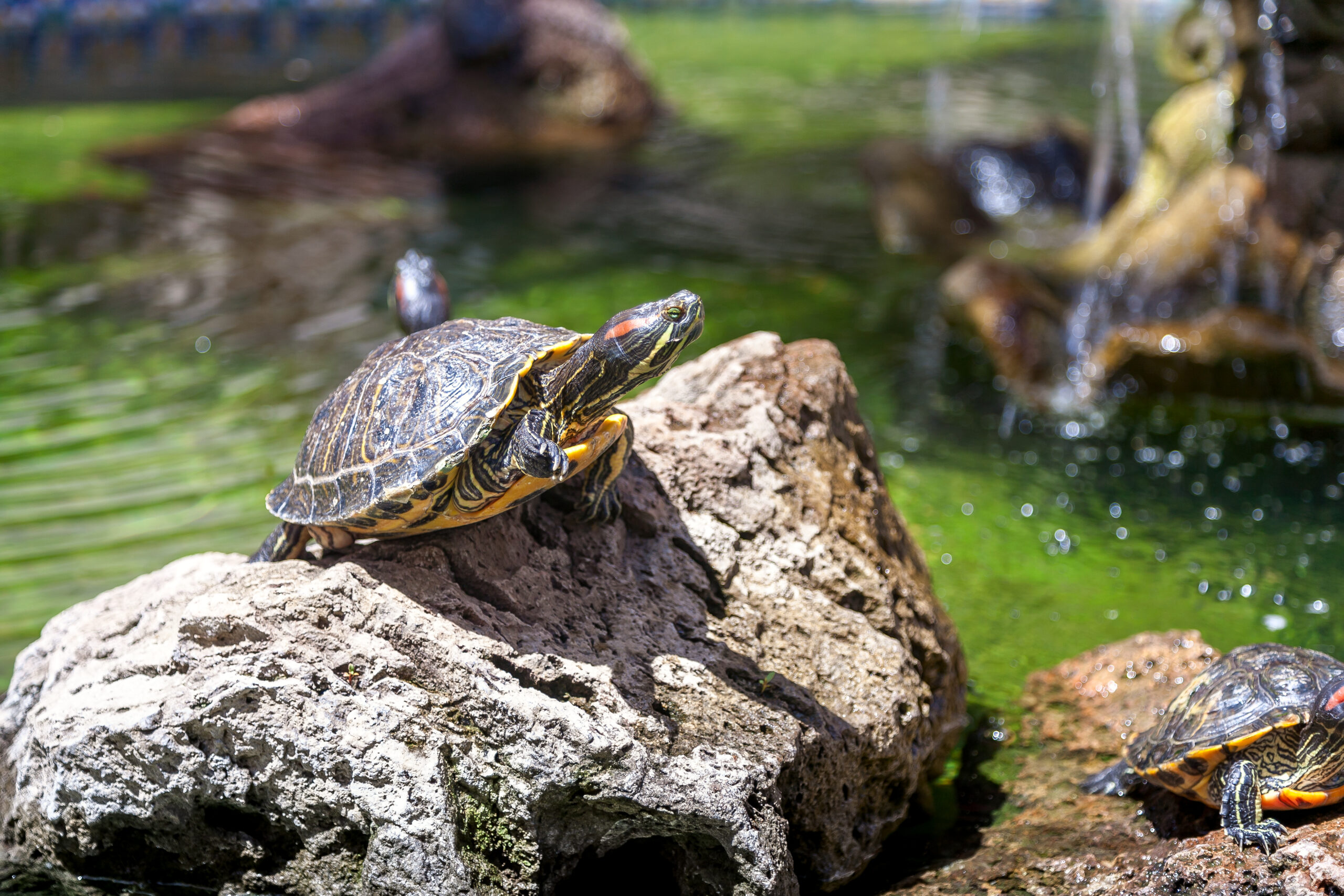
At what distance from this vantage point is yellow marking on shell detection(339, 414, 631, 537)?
8.83 ft

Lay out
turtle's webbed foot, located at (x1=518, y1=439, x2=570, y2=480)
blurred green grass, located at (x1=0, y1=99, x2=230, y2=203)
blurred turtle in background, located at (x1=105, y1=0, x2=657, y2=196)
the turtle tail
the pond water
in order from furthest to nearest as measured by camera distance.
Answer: blurred turtle in background, located at (x1=105, y1=0, x2=657, y2=196)
blurred green grass, located at (x1=0, y1=99, x2=230, y2=203)
the pond water
the turtle tail
turtle's webbed foot, located at (x1=518, y1=439, x2=570, y2=480)

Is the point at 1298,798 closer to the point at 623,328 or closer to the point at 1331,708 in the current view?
the point at 1331,708

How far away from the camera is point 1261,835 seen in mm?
2689

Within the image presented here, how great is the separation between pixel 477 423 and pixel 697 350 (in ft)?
15.4

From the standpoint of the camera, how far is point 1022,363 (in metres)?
6.85

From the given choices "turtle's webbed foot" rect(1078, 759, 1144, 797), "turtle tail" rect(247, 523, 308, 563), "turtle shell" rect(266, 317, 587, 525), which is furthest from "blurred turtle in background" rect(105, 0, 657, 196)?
A: "turtle's webbed foot" rect(1078, 759, 1144, 797)

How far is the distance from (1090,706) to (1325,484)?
269 cm

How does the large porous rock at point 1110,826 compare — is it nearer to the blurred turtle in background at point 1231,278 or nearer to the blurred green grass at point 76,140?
the blurred turtle in background at point 1231,278

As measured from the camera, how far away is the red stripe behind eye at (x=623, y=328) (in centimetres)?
262

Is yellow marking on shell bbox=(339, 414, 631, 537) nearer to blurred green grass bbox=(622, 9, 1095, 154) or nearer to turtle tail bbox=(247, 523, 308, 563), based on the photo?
turtle tail bbox=(247, 523, 308, 563)

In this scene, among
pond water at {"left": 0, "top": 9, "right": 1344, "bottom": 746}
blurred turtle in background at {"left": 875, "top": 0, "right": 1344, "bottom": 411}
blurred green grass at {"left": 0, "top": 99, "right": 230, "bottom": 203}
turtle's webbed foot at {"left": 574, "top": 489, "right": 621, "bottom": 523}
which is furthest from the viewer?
blurred green grass at {"left": 0, "top": 99, "right": 230, "bottom": 203}

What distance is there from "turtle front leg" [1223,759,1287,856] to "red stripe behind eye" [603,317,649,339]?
1.82 m

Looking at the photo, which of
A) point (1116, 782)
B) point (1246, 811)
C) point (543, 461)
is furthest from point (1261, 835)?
point (543, 461)

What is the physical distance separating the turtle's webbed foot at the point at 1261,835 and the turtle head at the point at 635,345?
176cm
